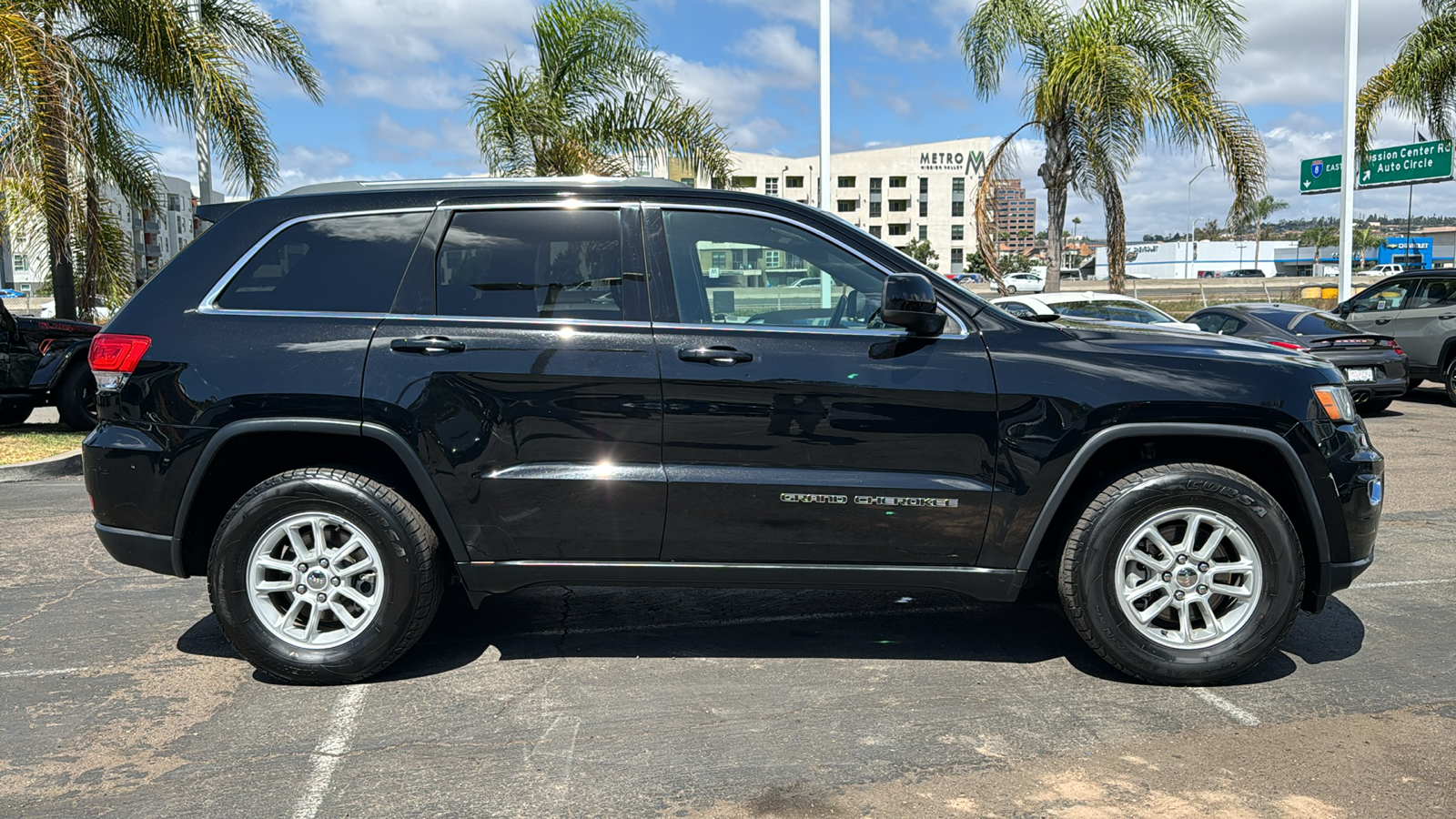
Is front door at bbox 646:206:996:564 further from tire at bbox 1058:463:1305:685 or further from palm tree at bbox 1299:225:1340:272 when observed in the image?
palm tree at bbox 1299:225:1340:272

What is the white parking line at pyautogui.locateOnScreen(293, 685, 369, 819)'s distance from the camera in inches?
124

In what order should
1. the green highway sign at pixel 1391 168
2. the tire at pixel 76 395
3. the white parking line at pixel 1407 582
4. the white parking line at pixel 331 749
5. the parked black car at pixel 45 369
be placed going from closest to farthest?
the white parking line at pixel 331 749, the white parking line at pixel 1407 582, the parked black car at pixel 45 369, the tire at pixel 76 395, the green highway sign at pixel 1391 168

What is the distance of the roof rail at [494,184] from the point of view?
4.14 metres

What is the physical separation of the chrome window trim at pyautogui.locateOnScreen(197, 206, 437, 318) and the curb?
5.88m

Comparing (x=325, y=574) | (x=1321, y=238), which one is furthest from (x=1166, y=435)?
(x=1321, y=238)

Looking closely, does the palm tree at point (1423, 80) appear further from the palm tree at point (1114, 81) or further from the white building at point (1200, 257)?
the white building at point (1200, 257)

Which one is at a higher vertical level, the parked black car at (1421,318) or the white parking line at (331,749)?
the parked black car at (1421,318)

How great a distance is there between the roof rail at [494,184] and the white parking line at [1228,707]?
8.97ft

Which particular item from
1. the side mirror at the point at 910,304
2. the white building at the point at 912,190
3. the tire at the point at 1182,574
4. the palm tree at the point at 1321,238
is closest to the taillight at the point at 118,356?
the side mirror at the point at 910,304

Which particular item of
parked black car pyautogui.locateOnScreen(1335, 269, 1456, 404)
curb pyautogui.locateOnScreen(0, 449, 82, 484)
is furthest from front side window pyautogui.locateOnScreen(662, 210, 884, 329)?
parked black car pyautogui.locateOnScreen(1335, 269, 1456, 404)

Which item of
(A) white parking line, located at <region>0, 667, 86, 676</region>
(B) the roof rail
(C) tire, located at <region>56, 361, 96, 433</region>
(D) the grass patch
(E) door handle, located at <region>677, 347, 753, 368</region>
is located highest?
(B) the roof rail

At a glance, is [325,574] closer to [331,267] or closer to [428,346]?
[428,346]

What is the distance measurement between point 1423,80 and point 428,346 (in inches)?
823

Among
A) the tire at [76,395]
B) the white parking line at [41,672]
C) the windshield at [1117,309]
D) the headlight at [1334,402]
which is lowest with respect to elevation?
the white parking line at [41,672]
